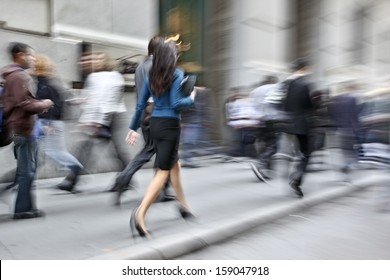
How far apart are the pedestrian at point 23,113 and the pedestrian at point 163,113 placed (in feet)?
3.91

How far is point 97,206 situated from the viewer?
5.19m

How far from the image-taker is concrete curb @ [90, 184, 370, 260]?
365cm

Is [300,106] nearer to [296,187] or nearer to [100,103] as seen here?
[296,187]

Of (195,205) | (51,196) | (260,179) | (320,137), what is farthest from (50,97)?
(320,137)

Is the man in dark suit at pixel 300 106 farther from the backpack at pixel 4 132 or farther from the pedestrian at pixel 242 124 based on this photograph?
the backpack at pixel 4 132

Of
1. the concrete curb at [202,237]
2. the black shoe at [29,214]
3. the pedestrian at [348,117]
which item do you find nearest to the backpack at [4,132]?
the black shoe at [29,214]

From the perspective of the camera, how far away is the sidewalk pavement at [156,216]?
149 inches

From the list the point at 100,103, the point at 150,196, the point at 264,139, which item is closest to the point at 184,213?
the point at 150,196

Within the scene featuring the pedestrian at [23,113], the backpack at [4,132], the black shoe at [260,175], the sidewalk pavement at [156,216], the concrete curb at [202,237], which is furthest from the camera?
the black shoe at [260,175]

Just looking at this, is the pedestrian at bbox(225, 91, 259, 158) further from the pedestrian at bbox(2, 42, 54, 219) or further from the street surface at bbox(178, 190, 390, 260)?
the pedestrian at bbox(2, 42, 54, 219)

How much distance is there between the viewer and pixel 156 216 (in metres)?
4.82

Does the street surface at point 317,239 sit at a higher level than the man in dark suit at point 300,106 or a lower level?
lower

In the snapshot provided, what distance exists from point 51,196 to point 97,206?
81 cm

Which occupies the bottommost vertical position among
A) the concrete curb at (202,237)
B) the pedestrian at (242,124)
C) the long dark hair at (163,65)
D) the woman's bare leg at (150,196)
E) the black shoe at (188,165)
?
the concrete curb at (202,237)
